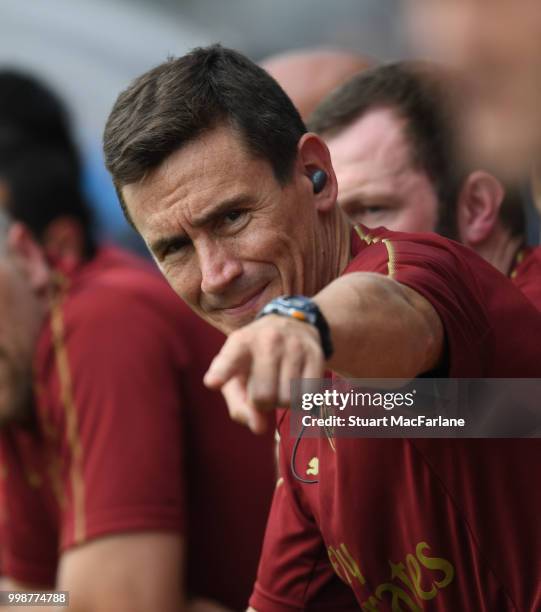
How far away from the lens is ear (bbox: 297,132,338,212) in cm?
218

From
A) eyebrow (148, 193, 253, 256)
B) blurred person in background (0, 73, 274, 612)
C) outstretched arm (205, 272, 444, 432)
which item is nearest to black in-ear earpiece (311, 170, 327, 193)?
eyebrow (148, 193, 253, 256)

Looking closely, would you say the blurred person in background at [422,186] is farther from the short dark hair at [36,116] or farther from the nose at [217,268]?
the short dark hair at [36,116]

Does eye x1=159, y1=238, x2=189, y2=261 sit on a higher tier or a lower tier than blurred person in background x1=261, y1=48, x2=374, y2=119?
lower

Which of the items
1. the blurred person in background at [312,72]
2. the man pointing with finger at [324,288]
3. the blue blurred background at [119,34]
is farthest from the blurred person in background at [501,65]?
the blue blurred background at [119,34]

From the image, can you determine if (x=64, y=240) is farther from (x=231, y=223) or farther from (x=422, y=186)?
(x=231, y=223)

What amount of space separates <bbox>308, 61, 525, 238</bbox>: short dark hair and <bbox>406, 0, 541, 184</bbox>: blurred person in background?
1396 mm

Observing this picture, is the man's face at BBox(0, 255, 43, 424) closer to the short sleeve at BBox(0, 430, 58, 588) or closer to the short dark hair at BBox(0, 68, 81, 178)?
the short sleeve at BBox(0, 430, 58, 588)

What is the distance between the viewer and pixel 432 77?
273cm

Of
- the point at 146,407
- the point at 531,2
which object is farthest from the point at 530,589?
the point at 146,407

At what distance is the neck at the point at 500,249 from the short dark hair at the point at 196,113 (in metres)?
0.73

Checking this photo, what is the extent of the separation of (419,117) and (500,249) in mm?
374

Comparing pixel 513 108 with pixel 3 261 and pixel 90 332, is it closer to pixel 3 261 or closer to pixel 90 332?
pixel 90 332

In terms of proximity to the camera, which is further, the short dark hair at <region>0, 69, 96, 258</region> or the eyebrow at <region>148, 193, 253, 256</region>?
the short dark hair at <region>0, 69, 96, 258</region>

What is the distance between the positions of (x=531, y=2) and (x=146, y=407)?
95.4 inches
